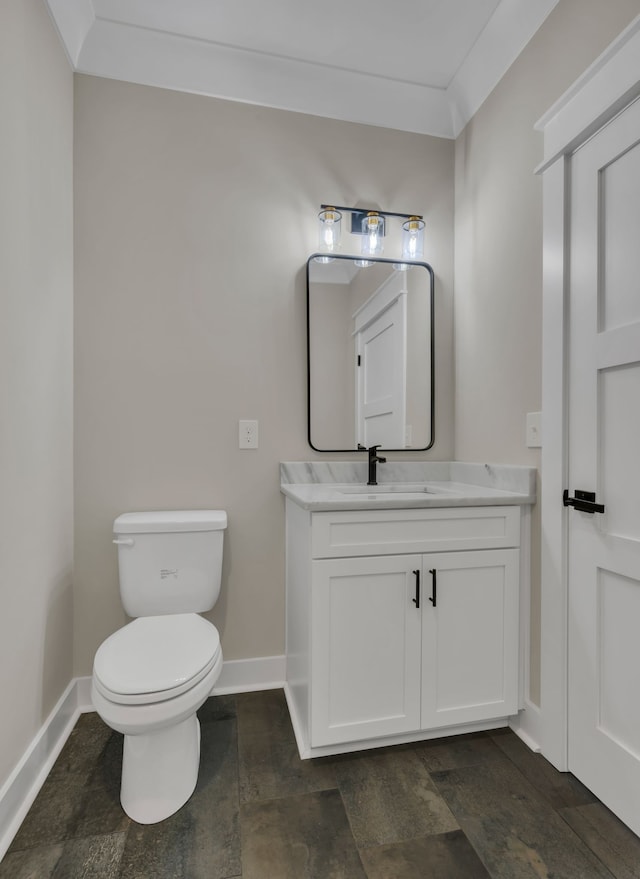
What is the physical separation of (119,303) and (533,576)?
74.8 inches

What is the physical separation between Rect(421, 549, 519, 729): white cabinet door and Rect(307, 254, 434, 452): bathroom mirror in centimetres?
69

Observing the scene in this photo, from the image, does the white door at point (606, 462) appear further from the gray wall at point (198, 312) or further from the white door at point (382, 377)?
the gray wall at point (198, 312)

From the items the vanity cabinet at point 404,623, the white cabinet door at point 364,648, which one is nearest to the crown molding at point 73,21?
the vanity cabinet at point 404,623

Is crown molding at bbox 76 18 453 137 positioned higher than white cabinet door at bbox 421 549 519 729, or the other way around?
crown molding at bbox 76 18 453 137

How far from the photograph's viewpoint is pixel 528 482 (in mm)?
1687

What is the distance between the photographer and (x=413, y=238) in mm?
2145

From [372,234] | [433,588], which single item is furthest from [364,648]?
[372,234]

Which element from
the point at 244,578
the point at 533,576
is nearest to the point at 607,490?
the point at 533,576

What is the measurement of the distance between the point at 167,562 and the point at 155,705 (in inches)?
23.1

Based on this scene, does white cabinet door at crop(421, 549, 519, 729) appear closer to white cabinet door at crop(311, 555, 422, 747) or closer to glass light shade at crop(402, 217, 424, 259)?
white cabinet door at crop(311, 555, 422, 747)

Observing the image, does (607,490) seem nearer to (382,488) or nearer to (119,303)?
(382,488)

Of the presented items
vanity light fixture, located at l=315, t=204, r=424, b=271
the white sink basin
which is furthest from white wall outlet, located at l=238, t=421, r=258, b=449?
vanity light fixture, located at l=315, t=204, r=424, b=271

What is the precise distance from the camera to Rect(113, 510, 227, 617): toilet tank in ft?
5.69

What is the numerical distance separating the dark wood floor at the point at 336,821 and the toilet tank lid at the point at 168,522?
29.1 inches
